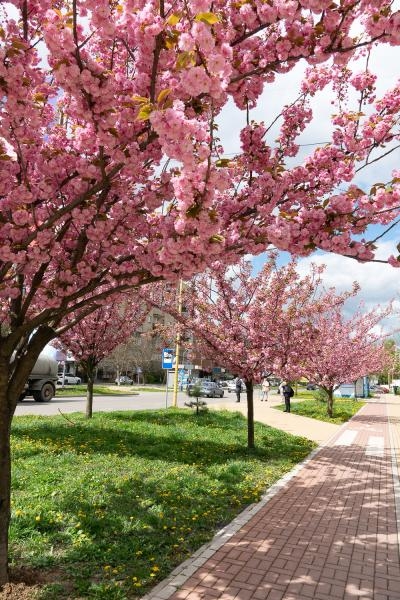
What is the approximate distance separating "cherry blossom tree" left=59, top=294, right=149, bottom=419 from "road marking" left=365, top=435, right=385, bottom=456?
25.2 feet

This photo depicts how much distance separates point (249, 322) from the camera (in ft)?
36.9

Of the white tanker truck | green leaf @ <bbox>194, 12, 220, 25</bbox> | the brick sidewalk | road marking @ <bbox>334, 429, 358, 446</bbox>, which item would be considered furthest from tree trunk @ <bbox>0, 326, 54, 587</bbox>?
the white tanker truck

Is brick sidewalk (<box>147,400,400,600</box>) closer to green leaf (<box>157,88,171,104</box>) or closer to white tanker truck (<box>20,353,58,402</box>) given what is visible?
green leaf (<box>157,88,171,104</box>)

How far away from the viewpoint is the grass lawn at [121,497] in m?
4.68

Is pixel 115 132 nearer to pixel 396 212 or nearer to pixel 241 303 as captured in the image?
pixel 396 212

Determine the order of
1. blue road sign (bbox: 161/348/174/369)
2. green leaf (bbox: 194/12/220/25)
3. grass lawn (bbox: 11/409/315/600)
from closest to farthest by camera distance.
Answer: green leaf (bbox: 194/12/220/25) < grass lawn (bbox: 11/409/315/600) < blue road sign (bbox: 161/348/174/369)

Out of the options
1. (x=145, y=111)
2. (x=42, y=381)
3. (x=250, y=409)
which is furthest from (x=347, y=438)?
(x=42, y=381)

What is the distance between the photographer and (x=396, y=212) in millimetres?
4793

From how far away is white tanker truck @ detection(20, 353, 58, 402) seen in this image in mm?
25203

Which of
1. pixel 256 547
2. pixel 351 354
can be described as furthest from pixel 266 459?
pixel 351 354

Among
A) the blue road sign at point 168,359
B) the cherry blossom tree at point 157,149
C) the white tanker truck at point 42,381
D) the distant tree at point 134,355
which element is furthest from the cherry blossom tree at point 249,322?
the distant tree at point 134,355

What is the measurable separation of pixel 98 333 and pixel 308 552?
10.9 meters

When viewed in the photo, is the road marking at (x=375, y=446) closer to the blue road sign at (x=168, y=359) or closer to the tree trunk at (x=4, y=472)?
the blue road sign at (x=168, y=359)

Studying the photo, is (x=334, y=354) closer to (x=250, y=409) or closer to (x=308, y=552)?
(x=250, y=409)
